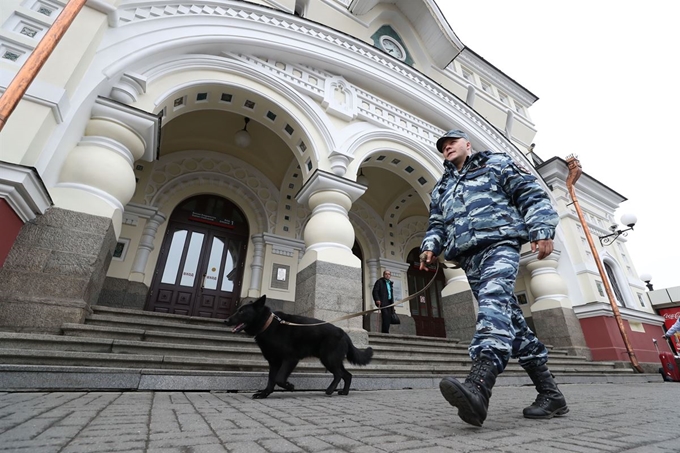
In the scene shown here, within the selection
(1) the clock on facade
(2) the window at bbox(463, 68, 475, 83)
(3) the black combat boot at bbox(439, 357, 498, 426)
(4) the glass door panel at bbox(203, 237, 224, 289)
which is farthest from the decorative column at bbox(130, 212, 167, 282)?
(2) the window at bbox(463, 68, 475, 83)

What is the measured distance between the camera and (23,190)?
321 cm

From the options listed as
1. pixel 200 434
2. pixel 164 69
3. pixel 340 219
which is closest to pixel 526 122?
pixel 340 219

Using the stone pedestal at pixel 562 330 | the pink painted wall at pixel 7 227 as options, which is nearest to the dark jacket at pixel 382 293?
the stone pedestal at pixel 562 330

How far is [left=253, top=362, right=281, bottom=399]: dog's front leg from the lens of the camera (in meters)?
2.77

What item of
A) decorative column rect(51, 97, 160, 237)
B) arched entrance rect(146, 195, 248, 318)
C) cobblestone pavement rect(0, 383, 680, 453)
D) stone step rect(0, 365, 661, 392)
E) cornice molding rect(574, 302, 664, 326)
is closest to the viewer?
cobblestone pavement rect(0, 383, 680, 453)

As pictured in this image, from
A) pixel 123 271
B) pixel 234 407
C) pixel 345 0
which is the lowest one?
pixel 234 407

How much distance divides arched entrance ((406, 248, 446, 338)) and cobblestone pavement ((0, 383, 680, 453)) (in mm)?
9206

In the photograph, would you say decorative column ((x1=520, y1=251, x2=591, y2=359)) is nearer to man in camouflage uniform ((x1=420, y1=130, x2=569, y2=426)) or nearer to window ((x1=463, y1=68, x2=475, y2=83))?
man in camouflage uniform ((x1=420, y1=130, x2=569, y2=426))

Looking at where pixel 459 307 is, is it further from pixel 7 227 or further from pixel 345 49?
pixel 7 227

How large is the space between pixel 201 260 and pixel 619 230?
14799 millimetres

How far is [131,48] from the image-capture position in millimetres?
5199

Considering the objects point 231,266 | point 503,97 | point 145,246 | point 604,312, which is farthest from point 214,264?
point 503,97

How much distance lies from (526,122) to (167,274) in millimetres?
16216

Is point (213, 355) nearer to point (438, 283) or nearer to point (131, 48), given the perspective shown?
point (131, 48)
